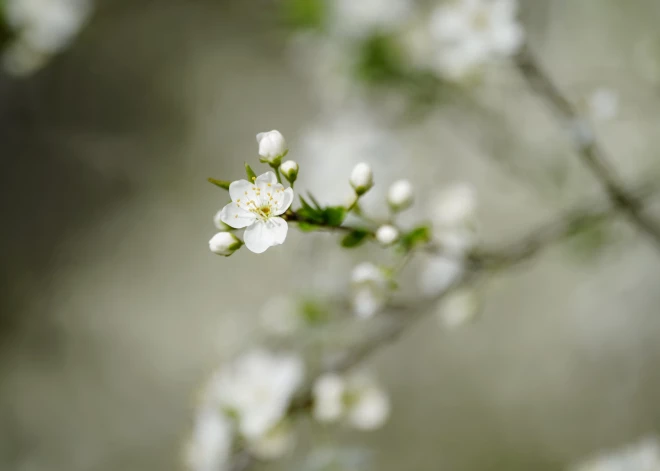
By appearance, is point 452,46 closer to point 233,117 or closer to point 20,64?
point 20,64

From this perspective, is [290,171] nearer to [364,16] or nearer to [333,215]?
[333,215]

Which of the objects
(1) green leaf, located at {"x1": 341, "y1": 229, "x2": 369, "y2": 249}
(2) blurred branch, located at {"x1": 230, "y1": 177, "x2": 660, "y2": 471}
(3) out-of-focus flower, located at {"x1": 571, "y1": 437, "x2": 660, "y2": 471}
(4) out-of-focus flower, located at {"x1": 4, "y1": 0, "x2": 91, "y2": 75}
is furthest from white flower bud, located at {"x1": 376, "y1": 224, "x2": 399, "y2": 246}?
(4) out-of-focus flower, located at {"x1": 4, "y1": 0, "x2": 91, "y2": 75}

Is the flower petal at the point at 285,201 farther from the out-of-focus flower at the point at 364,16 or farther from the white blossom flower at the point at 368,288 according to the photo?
the out-of-focus flower at the point at 364,16

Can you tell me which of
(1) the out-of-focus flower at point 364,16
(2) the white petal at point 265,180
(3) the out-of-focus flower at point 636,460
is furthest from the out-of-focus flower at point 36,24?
(3) the out-of-focus flower at point 636,460

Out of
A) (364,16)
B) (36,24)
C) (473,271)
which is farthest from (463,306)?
(36,24)

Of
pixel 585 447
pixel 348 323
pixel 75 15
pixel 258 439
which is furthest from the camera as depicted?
pixel 585 447

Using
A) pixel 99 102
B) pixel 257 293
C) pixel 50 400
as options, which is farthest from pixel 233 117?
pixel 50 400
